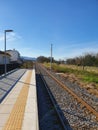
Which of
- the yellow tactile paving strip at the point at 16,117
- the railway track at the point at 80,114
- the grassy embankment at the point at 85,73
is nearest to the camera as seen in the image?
the yellow tactile paving strip at the point at 16,117

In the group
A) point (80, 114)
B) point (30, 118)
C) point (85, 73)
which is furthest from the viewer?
point (85, 73)

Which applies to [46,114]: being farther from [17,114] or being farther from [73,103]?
[73,103]

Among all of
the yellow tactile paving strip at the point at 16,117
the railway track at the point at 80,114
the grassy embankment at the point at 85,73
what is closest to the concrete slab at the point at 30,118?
the yellow tactile paving strip at the point at 16,117

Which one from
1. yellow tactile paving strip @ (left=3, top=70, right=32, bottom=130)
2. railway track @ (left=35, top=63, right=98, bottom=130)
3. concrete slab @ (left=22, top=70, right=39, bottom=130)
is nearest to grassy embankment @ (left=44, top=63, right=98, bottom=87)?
railway track @ (left=35, top=63, right=98, bottom=130)

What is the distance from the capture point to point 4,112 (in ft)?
27.7

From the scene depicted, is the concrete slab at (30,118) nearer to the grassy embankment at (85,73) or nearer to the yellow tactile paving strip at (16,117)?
the yellow tactile paving strip at (16,117)

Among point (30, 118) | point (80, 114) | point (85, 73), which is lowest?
point (80, 114)

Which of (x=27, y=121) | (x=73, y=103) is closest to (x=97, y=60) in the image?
(x=73, y=103)

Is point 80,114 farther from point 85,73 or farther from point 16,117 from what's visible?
point 85,73

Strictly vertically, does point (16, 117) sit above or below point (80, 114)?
above

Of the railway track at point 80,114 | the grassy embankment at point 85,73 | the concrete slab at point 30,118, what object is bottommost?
the railway track at point 80,114

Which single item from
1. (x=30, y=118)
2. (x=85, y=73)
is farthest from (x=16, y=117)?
(x=85, y=73)

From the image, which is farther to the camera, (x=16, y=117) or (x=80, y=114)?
(x=80, y=114)

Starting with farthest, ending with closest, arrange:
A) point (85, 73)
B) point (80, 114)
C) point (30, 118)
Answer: point (85, 73) < point (80, 114) < point (30, 118)
